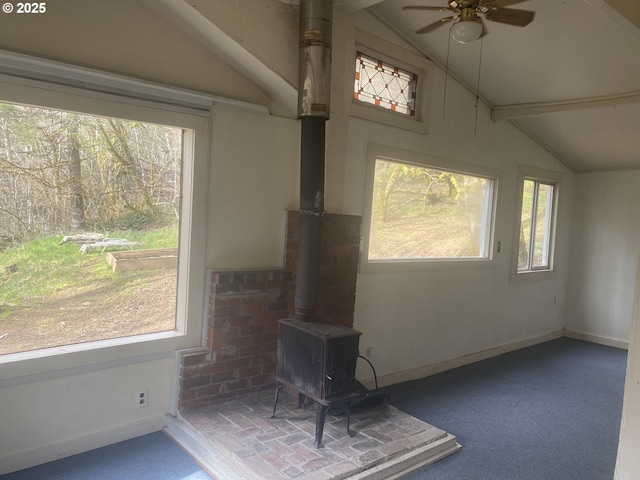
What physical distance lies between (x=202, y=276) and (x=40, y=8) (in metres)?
1.77

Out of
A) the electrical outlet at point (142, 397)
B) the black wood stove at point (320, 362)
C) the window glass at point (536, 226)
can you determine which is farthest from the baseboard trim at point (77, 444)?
the window glass at point (536, 226)

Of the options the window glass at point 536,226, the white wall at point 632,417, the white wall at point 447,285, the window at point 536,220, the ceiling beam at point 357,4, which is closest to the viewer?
the white wall at point 632,417

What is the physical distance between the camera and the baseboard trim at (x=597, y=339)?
6105 mm

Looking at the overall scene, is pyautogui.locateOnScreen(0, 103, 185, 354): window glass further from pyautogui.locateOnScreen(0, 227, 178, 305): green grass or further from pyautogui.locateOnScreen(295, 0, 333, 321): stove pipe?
pyautogui.locateOnScreen(295, 0, 333, 321): stove pipe

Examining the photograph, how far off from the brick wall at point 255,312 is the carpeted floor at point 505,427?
473 millimetres

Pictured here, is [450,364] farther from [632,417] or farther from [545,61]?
[545,61]

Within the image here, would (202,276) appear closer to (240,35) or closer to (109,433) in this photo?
(109,433)

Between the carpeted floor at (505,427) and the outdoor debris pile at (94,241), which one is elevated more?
the outdoor debris pile at (94,241)

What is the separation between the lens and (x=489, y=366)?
16.3 ft

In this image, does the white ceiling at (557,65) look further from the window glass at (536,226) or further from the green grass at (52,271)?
the green grass at (52,271)

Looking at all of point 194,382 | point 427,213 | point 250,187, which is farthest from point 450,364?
point 250,187

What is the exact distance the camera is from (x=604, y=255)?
20.6 feet

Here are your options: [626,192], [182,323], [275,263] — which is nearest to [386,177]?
[275,263]

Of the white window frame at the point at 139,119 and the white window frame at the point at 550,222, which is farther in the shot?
the white window frame at the point at 550,222
